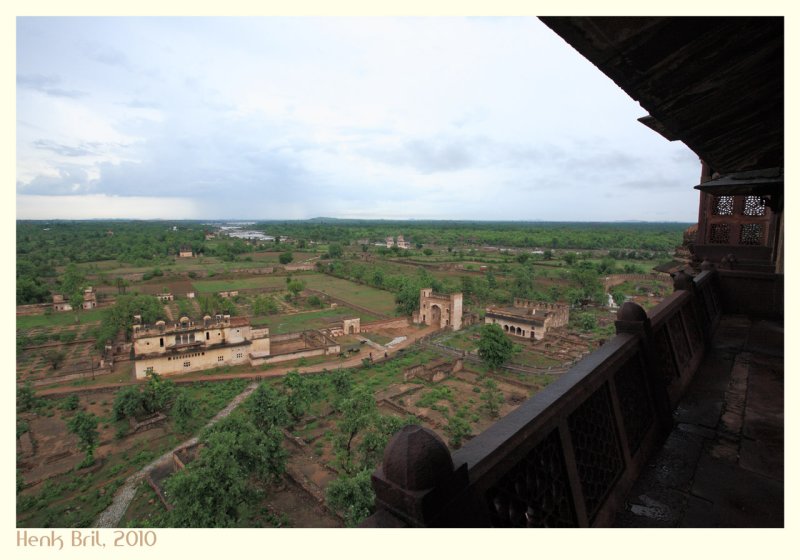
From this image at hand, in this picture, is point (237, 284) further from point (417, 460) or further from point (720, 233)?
point (417, 460)

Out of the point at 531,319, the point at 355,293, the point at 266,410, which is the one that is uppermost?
the point at 531,319

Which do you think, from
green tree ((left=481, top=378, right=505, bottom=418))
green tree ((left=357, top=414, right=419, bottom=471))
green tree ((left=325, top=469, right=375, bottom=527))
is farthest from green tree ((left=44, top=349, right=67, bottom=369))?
green tree ((left=481, top=378, right=505, bottom=418))

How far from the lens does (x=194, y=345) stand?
2552 centimetres

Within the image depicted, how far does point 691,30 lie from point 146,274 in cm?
6935

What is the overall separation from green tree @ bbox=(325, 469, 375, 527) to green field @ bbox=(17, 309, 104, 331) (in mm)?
37459

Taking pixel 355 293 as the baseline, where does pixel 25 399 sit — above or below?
below

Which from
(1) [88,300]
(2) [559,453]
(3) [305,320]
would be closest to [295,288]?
(3) [305,320]

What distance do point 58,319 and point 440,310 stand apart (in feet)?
117

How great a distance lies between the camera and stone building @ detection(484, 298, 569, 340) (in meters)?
31.3

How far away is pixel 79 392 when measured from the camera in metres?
22.0

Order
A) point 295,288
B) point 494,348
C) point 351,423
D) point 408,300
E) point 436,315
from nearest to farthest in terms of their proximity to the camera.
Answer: point 351,423, point 494,348, point 436,315, point 408,300, point 295,288

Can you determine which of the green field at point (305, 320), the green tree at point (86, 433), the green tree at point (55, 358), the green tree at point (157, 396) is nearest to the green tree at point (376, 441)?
the green tree at point (86, 433)

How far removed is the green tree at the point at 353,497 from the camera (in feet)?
34.5

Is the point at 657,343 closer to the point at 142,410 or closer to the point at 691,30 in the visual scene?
the point at 691,30
